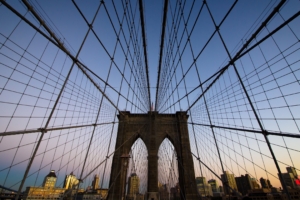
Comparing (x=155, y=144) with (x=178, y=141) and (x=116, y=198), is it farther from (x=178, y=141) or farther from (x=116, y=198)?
(x=116, y=198)

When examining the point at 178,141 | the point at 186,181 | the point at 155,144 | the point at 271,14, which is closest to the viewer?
the point at 271,14

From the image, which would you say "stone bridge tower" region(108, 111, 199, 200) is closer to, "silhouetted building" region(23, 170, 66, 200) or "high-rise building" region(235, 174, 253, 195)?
"silhouetted building" region(23, 170, 66, 200)

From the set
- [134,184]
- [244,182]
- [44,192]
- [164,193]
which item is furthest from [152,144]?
[134,184]

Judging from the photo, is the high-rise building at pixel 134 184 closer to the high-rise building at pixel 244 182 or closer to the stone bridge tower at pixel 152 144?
the stone bridge tower at pixel 152 144

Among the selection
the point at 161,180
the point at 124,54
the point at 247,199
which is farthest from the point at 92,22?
the point at 161,180

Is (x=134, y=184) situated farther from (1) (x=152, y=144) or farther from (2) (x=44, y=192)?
(2) (x=44, y=192)

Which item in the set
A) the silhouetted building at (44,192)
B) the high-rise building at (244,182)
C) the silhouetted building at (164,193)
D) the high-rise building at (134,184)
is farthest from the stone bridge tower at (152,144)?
the high-rise building at (134,184)

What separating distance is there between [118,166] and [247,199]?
12643 mm

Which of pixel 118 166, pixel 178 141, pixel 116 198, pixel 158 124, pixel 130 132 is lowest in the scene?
pixel 116 198

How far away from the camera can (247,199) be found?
2732 millimetres

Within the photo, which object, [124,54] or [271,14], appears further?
[124,54]

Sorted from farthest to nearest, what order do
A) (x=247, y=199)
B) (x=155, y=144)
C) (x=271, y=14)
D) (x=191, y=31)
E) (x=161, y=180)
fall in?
(x=161, y=180) < (x=155, y=144) < (x=191, y=31) < (x=247, y=199) < (x=271, y=14)

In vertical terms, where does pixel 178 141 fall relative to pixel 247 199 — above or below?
above

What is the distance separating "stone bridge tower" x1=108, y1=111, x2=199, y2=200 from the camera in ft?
41.1
